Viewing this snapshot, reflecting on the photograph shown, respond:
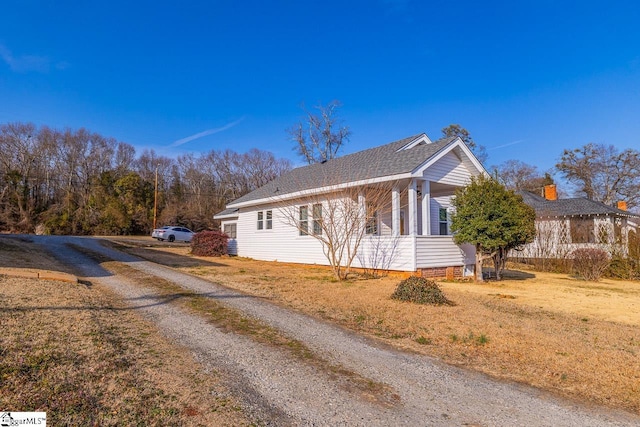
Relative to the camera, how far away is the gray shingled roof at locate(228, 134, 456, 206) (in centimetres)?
1277

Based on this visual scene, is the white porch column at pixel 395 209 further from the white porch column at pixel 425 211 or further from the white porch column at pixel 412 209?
the white porch column at pixel 425 211

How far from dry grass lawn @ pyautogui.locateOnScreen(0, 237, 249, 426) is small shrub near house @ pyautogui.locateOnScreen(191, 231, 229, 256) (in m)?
14.1

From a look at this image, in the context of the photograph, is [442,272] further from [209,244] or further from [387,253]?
[209,244]

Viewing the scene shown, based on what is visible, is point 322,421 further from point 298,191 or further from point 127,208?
point 127,208

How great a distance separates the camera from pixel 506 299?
29.1 ft

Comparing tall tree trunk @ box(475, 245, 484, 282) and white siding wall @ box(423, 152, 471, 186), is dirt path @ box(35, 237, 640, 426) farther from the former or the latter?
white siding wall @ box(423, 152, 471, 186)

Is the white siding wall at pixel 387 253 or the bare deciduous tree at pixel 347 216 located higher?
the bare deciduous tree at pixel 347 216

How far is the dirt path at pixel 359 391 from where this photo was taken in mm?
2951

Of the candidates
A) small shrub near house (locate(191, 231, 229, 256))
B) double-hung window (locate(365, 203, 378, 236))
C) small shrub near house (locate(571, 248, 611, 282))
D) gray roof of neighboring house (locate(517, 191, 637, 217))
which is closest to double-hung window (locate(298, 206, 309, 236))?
double-hung window (locate(365, 203, 378, 236))

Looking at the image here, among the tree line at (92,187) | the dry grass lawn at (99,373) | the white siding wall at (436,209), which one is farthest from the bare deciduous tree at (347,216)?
the tree line at (92,187)

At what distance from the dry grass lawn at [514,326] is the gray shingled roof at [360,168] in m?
4.14

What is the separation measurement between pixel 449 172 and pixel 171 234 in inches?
1000

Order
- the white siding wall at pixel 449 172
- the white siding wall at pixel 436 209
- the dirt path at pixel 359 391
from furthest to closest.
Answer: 1. the white siding wall at pixel 436 209
2. the white siding wall at pixel 449 172
3. the dirt path at pixel 359 391

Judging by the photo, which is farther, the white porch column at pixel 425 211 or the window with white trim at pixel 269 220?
the window with white trim at pixel 269 220
